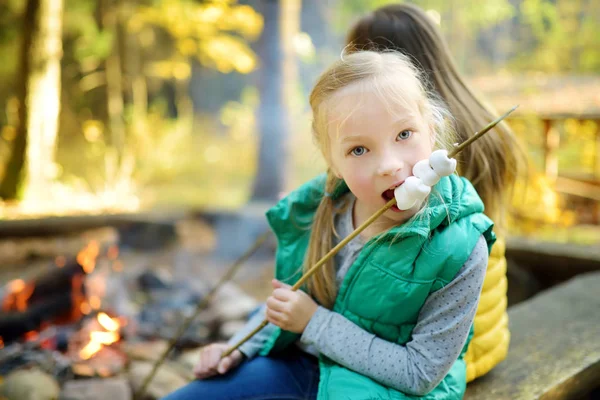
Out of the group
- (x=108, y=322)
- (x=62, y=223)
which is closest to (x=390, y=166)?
(x=108, y=322)

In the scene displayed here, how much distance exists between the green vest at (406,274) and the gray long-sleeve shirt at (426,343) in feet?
0.07

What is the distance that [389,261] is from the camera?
127 cm

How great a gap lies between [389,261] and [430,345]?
0.67 feet

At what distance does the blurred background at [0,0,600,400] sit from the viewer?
310 cm

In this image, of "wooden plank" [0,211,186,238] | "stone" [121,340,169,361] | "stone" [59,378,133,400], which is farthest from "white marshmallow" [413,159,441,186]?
"wooden plank" [0,211,186,238]

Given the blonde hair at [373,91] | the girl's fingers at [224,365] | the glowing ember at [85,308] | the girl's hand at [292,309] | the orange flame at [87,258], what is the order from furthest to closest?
1. the orange flame at [87,258]
2. the glowing ember at [85,308]
3. the girl's fingers at [224,365]
4. the girl's hand at [292,309]
5. the blonde hair at [373,91]

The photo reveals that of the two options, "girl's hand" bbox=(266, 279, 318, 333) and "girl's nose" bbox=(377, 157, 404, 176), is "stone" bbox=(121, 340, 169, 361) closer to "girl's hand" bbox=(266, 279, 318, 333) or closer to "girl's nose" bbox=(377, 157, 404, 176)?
"girl's hand" bbox=(266, 279, 318, 333)

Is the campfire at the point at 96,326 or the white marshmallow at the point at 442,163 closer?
the white marshmallow at the point at 442,163

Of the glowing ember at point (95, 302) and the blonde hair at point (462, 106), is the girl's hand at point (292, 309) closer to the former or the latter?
the blonde hair at point (462, 106)

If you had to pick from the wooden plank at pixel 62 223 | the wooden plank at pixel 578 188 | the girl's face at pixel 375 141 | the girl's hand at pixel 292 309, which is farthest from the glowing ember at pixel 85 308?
the wooden plank at pixel 578 188

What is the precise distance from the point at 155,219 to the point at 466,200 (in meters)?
4.53

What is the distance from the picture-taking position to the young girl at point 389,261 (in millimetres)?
1188

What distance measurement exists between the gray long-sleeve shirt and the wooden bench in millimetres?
483

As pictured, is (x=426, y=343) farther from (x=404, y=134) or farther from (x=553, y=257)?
(x=553, y=257)
